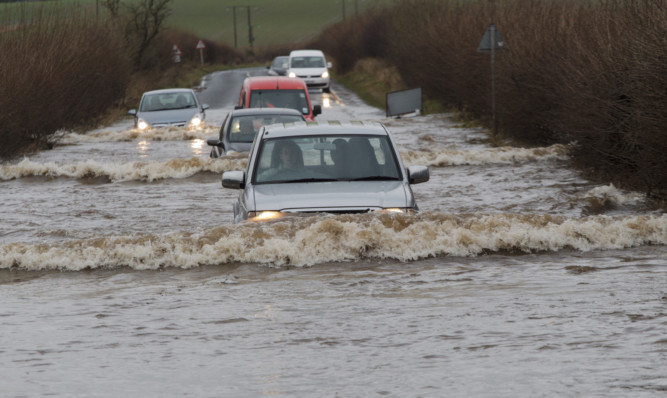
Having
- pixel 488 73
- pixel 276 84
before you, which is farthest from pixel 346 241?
pixel 488 73

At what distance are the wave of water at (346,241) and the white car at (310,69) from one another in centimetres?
3936

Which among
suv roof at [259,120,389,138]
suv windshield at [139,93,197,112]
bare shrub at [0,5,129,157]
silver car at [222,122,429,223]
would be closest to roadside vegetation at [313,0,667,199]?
suv roof at [259,120,389,138]

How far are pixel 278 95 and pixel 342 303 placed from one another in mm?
16232

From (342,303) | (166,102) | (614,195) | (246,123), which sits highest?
(246,123)

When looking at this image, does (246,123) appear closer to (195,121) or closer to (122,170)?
(122,170)

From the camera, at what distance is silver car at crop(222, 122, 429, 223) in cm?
1084

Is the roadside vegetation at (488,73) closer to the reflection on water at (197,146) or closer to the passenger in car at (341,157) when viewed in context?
the reflection on water at (197,146)

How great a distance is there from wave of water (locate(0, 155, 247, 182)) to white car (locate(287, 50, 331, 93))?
29.3 metres

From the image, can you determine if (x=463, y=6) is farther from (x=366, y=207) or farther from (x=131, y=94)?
(x=366, y=207)

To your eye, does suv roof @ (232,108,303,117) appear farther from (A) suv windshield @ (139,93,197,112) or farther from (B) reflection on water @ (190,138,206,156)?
(A) suv windshield @ (139,93,197,112)

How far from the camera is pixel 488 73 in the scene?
103ft

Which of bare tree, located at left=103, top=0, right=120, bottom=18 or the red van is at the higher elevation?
bare tree, located at left=103, top=0, right=120, bottom=18

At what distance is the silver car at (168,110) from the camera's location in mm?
30234

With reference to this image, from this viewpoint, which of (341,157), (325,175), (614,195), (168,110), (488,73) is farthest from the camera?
(488,73)
